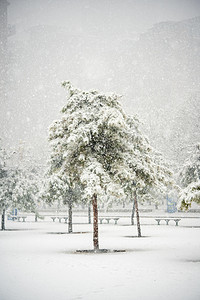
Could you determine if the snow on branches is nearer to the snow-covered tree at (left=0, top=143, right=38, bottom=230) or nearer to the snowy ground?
the snowy ground

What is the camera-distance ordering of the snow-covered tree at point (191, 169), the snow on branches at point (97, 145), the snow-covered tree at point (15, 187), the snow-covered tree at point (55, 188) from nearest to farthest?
the snow on branches at point (97, 145), the snow-covered tree at point (55, 188), the snow-covered tree at point (191, 169), the snow-covered tree at point (15, 187)

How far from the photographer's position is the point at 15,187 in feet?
94.2

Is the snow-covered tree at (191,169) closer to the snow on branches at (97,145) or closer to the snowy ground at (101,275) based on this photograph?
the snow on branches at (97,145)

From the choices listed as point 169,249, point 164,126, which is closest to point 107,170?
point 169,249

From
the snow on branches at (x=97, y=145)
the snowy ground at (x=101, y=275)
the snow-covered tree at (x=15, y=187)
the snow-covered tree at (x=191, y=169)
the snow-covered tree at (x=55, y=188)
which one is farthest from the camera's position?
the snow-covered tree at (x=15, y=187)

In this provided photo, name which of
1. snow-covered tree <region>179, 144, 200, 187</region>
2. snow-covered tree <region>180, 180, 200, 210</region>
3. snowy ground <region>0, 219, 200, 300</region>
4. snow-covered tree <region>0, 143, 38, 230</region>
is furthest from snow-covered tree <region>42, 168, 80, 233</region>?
snow-covered tree <region>180, 180, 200, 210</region>

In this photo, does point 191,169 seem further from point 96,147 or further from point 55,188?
point 96,147

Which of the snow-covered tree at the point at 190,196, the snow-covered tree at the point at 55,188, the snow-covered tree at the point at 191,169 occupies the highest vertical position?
the snow-covered tree at the point at 191,169

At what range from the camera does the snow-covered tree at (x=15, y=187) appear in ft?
94.4

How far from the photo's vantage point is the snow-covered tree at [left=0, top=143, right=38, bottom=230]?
28781 millimetres

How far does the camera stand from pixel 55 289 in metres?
8.32

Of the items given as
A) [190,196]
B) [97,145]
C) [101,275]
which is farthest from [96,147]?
[101,275]

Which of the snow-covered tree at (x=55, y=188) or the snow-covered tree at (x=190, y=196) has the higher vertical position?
the snow-covered tree at (x=55, y=188)

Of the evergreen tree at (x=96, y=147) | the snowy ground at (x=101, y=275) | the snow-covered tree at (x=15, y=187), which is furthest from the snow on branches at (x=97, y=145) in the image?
the snow-covered tree at (x=15, y=187)
